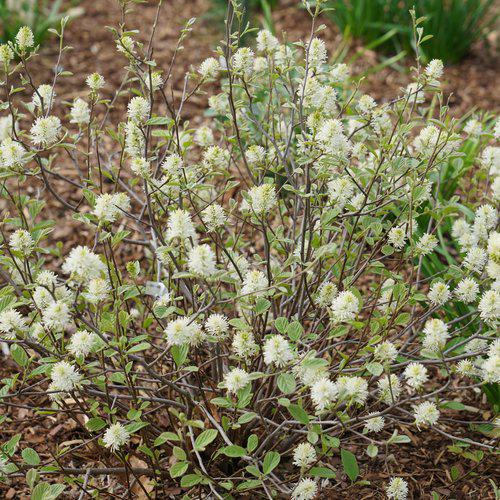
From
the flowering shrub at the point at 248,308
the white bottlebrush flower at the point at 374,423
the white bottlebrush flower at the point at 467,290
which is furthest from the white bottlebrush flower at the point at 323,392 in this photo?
the white bottlebrush flower at the point at 467,290

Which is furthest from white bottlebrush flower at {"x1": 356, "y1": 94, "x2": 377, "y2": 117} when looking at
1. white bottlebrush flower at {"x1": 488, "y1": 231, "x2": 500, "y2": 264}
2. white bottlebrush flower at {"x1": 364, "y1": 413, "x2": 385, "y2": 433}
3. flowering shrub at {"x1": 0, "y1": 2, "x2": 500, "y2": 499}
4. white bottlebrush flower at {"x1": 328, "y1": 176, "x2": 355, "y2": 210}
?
white bottlebrush flower at {"x1": 364, "y1": 413, "x2": 385, "y2": 433}

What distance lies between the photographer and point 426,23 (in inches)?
181

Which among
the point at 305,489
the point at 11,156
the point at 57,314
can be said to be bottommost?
the point at 305,489

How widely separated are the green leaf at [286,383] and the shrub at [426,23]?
3550 mm

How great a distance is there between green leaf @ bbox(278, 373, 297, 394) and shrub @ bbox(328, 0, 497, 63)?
3.55 m

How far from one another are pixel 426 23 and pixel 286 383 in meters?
3.63

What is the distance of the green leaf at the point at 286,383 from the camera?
63.3 inches

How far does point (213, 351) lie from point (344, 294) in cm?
57

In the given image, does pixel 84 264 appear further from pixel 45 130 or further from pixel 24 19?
pixel 24 19

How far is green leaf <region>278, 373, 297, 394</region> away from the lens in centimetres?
161

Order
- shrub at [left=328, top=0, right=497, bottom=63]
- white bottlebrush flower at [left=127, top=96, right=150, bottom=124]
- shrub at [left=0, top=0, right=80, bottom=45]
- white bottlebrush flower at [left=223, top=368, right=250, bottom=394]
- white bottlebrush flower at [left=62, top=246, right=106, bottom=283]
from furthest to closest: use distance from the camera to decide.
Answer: shrub at [left=328, top=0, right=497, bottom=63]
shrub at [left=0, top=0, right=80, bottom=45]
white bottlebrush flower at [left=127, top=96, right=150, bottom=124]
white bottlebrush flower at [left=223, top=368, right=250, bottom=394]
white bottlebrush flower at [left=62, top=246, right=106, bottom=283]

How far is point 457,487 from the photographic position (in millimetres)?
2205

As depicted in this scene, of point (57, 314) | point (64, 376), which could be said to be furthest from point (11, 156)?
point (64, 376)

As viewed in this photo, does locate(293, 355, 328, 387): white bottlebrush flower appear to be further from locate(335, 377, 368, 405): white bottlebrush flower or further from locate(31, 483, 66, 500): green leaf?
locate(31, 483, 66, 500): green leaf
